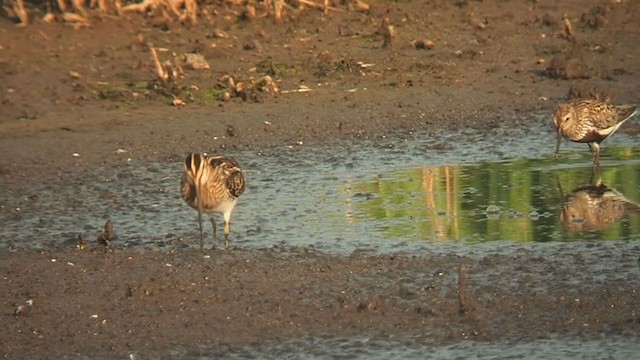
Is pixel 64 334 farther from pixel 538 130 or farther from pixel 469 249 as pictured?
pixel 538 130

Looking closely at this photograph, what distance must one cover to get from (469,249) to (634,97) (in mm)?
6658

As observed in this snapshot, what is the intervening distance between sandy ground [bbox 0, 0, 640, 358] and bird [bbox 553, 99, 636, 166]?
143cm

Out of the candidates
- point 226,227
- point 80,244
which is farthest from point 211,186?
point 80,244

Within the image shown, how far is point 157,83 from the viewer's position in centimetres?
1714

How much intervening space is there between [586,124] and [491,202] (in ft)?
6.81

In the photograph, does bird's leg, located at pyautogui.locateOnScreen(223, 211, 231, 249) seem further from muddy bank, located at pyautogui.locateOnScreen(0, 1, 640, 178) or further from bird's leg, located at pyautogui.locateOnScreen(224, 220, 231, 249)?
muddy bank, located at pyautogui.locateOnScreen(0, 1, 640, 178)

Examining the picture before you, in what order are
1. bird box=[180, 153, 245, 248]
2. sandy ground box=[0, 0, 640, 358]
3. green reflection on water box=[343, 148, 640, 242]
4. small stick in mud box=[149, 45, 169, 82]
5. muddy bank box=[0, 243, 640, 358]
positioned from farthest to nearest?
1. small stick in mud box=[149, 45, 169, 82]
2. green reflection on water box=[343, 148, 640, 242]
3. bird box=[180, 153, 245, 248]
4. sandy ground box=[0, 0, 640, 358]
5. muddy bank box=[0, 243, 640, 358]

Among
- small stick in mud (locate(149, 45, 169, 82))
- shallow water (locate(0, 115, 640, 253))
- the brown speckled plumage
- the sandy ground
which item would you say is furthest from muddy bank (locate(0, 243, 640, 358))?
small stick in mud (locate(149, 45, 169, 82))

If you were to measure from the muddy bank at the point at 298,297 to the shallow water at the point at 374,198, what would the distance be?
0.56 meters

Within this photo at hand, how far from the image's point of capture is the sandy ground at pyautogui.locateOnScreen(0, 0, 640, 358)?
952cm

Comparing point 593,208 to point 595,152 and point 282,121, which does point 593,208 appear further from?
point 282,121

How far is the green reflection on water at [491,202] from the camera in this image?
1170 centimetres

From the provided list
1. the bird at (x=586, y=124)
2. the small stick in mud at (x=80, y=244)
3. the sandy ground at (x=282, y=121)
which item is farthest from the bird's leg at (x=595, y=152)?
the small stick in mud at (x=80, y=244)

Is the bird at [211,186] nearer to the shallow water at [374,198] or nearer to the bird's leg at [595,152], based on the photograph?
the shallow water at [374,198]
